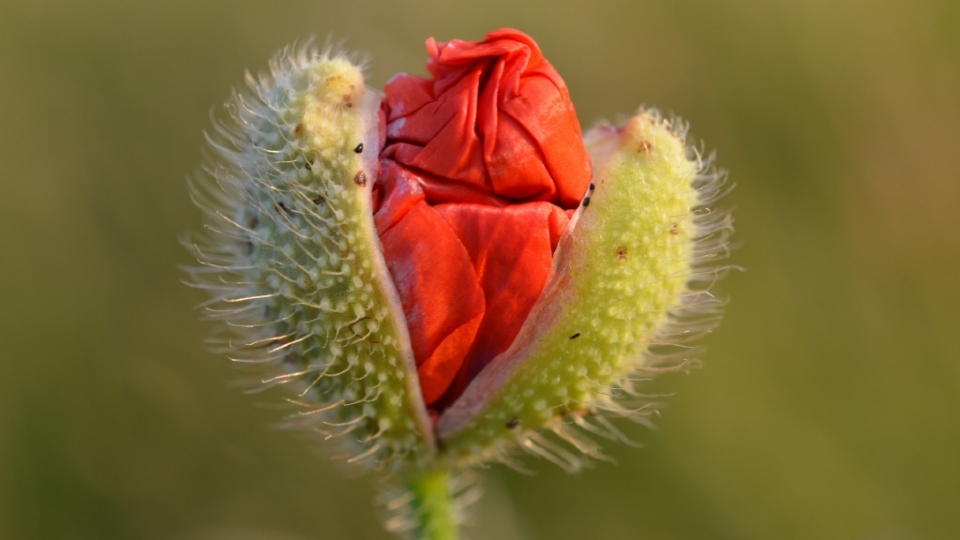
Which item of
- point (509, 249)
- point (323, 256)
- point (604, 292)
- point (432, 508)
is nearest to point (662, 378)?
point (432, 508)

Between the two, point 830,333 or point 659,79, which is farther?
point 659,79

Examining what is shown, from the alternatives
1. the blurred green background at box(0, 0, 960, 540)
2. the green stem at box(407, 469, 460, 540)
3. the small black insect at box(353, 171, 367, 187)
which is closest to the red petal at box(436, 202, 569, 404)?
the small black insect at box(353, 171, 367, 187)

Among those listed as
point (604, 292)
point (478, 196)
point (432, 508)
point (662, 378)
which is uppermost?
point (478, 196)

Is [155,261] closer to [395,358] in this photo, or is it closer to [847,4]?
[395,358]

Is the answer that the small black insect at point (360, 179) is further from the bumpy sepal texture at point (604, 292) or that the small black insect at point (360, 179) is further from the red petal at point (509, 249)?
the bumpy sepal texture at point (604, 292)

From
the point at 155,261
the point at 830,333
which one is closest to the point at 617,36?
the point at 830,333

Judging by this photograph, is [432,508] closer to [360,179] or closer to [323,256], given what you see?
[323,256]

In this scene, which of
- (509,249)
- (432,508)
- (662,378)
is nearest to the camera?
(509,249)
